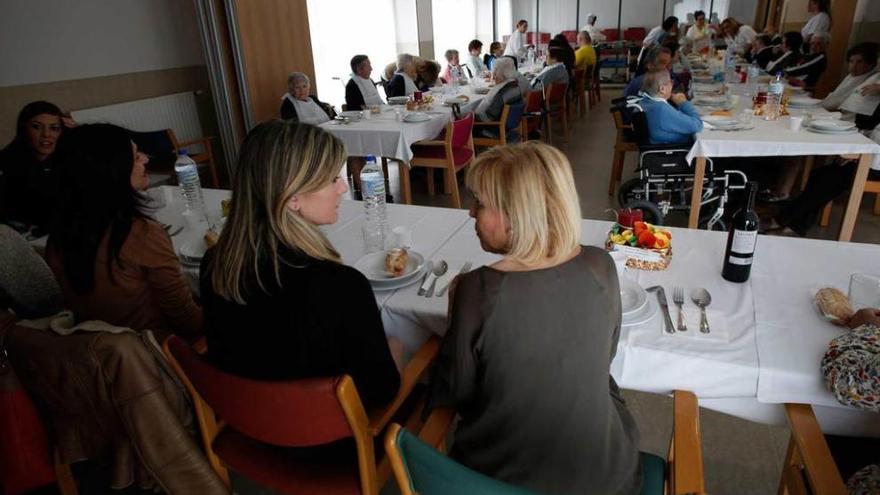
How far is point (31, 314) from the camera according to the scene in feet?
5.18

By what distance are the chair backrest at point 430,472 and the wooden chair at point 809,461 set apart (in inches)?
24.2

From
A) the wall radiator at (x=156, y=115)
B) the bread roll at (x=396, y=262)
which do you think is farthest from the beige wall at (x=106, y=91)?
the bread roll at (x=396, y=262)

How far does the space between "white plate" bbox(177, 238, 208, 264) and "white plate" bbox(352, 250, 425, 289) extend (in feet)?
1.80

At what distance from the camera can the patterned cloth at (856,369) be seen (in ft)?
3.01

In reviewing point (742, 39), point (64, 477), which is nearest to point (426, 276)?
point (64, 477)

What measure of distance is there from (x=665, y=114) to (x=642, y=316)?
237cm

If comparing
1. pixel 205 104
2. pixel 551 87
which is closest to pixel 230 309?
pixel 205 104

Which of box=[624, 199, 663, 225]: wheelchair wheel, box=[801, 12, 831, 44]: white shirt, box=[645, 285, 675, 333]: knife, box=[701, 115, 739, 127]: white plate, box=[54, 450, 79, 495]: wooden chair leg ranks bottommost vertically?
box=[54, 450, 79, 495]: wooden chair leg

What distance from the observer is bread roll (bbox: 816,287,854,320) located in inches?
45.4

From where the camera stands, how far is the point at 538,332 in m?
0.90

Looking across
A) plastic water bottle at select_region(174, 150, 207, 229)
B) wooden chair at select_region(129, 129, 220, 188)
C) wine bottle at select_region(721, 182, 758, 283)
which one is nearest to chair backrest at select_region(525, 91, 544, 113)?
wooden chair at select_region(129, 129, 220, 188)

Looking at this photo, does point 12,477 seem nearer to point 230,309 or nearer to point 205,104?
point 230,309

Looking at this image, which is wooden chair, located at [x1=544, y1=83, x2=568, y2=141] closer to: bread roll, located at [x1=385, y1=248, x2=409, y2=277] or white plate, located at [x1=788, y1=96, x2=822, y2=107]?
white plate, located at [x1=788, y1=96, x2=822, y2=107]

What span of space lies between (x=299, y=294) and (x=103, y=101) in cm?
446
